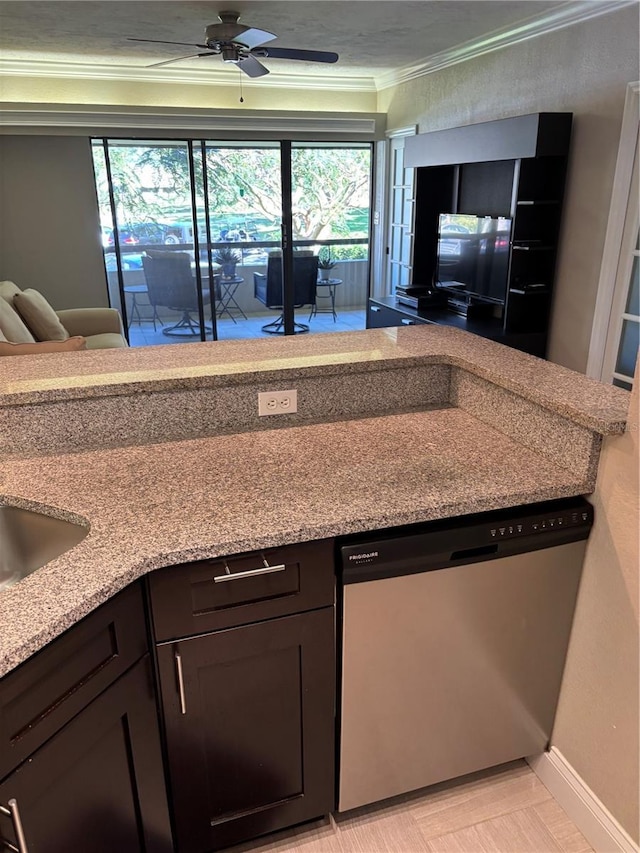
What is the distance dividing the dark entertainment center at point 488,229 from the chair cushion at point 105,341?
221 cm

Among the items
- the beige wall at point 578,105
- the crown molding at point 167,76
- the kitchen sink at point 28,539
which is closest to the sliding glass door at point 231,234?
the crown molding at point 167,76

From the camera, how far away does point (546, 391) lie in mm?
1543

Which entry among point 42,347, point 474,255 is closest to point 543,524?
point 42,347

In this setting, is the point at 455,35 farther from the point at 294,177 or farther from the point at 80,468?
the point at 80,468

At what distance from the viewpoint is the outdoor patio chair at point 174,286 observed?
239 inches

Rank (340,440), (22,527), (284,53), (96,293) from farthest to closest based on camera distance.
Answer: (96,293)
(284,53)
(340,440)
(22,527)

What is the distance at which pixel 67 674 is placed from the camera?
1.07m

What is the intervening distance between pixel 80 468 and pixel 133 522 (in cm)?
34

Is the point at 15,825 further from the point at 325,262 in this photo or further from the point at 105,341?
the point at 325,262

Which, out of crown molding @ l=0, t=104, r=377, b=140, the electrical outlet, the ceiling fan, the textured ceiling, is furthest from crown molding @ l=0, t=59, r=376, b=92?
the electrical outlet

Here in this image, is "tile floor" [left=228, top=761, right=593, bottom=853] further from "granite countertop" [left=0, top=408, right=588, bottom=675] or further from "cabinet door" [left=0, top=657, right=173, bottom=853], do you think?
"granite countertop" [left=0, top=408, right=588, bottom=675]

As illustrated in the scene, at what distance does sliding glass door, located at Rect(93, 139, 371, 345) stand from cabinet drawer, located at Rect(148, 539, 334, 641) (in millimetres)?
5314

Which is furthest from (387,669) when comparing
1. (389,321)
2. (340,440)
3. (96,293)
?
(96,293)

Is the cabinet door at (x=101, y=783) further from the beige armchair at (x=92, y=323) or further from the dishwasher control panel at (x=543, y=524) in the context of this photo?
the beige armchair at (x=92, y=323)
